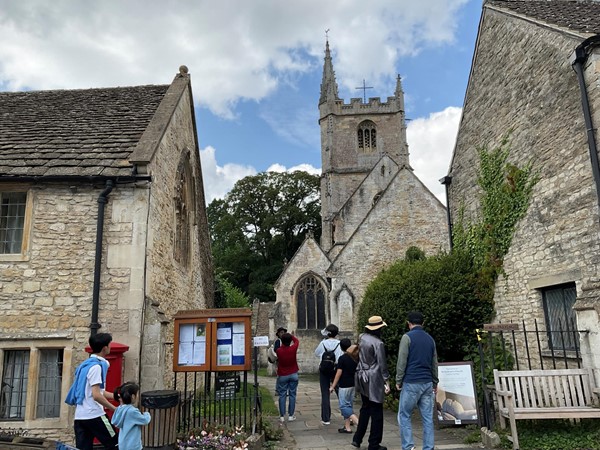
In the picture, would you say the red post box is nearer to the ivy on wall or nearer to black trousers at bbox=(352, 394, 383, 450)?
black trousers at bbox=(352, 394, 383, 450)

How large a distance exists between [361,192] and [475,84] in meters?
18.0

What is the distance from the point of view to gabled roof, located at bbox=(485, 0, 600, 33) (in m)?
8.96

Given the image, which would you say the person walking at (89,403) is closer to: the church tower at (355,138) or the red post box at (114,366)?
the red post box at (114,366)

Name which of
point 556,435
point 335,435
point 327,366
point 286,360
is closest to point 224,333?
point 286,360

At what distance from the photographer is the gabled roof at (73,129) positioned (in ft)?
28.4

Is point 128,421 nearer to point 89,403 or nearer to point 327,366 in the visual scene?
point 89,403

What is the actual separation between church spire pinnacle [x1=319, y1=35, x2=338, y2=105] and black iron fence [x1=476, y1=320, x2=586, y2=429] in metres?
32.8

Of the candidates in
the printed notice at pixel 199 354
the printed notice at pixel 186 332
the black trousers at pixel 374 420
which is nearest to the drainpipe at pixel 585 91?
the black trousers at pixel 374 420

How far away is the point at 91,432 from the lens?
5207mm

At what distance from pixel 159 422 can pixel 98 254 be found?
3361 millimetres

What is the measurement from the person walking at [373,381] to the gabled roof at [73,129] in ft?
17.6

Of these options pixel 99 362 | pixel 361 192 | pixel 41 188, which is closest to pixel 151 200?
pixel 41 188

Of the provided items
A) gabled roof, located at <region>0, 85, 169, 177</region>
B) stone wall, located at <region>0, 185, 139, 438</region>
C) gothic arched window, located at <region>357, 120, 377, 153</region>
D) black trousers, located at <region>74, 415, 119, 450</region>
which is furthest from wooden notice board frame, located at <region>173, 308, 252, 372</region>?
gothic arched window, located at <region>357, 120, 377, 153</region>

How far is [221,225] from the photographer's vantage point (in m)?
45.9
